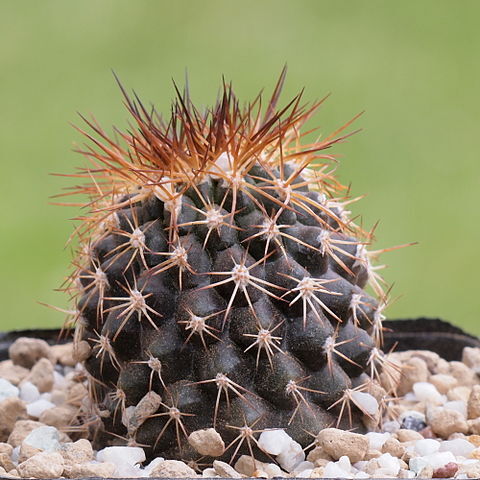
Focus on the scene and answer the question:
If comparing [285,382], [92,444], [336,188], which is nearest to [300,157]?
[336,188]

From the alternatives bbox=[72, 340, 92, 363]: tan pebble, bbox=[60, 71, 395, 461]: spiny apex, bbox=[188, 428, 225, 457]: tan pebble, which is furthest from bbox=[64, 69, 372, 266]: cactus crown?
bbox=[188, 428, 225, 457]: tan pebble

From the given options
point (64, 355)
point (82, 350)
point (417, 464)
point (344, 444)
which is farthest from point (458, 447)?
point (64, 355)

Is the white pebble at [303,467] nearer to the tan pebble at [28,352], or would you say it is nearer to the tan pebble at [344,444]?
the tan pebble at [344,444]

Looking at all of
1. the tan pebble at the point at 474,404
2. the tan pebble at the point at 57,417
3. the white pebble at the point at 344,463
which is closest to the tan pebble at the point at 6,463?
the tan pebble at the point at 57,417

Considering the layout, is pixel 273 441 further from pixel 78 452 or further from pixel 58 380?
pixel 58 380

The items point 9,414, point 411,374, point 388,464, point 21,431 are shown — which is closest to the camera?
point 388,464
